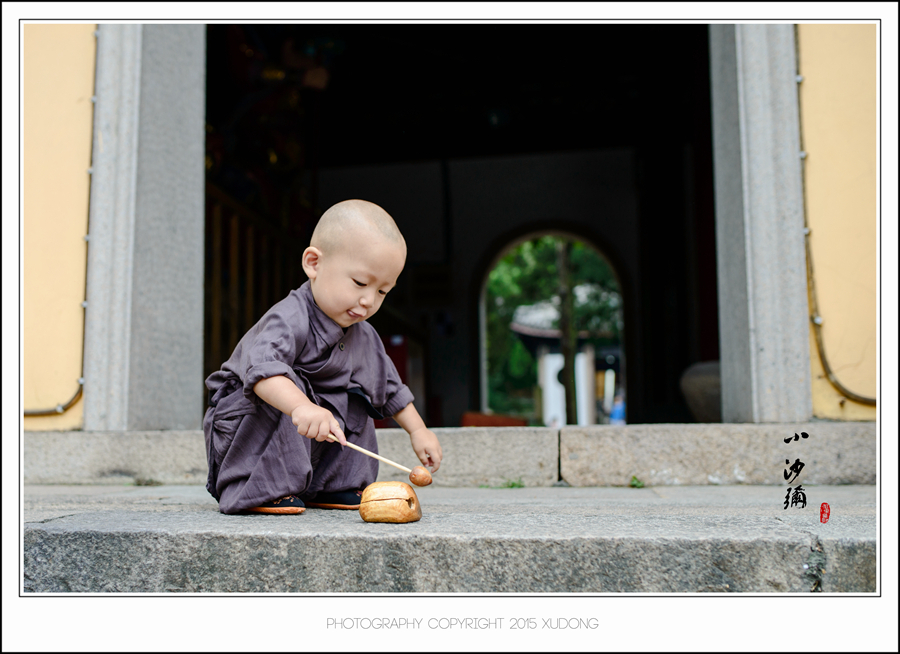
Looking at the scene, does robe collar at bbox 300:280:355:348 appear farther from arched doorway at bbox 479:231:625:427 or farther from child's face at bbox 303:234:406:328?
arched doorway at bbox 479:231:625:427

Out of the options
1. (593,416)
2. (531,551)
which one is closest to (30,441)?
(531,551)

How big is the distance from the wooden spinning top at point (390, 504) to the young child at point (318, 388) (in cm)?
13

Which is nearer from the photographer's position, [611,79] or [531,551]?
[531,551]

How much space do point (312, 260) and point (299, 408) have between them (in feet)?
1.19

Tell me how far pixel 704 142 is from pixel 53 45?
13.8 feet

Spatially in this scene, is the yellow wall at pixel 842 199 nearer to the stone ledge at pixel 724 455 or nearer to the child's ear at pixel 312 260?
the stone ledge at pixel 724 455

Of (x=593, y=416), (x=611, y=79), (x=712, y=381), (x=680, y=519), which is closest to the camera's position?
(x=680, y=519)

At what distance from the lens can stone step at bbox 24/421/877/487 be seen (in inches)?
94.3

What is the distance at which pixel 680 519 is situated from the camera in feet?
4.65

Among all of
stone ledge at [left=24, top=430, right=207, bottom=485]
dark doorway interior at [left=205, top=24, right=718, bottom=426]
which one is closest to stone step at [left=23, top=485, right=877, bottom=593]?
stone ledge at [left=24, top=430, right=207, bottom=485]

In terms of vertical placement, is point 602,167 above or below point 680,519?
above

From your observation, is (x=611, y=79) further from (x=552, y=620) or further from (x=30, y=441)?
(x=552, y=620)

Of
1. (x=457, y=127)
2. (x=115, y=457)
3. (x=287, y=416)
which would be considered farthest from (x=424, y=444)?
(x=457, y=127)

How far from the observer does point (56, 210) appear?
2.74 meters
